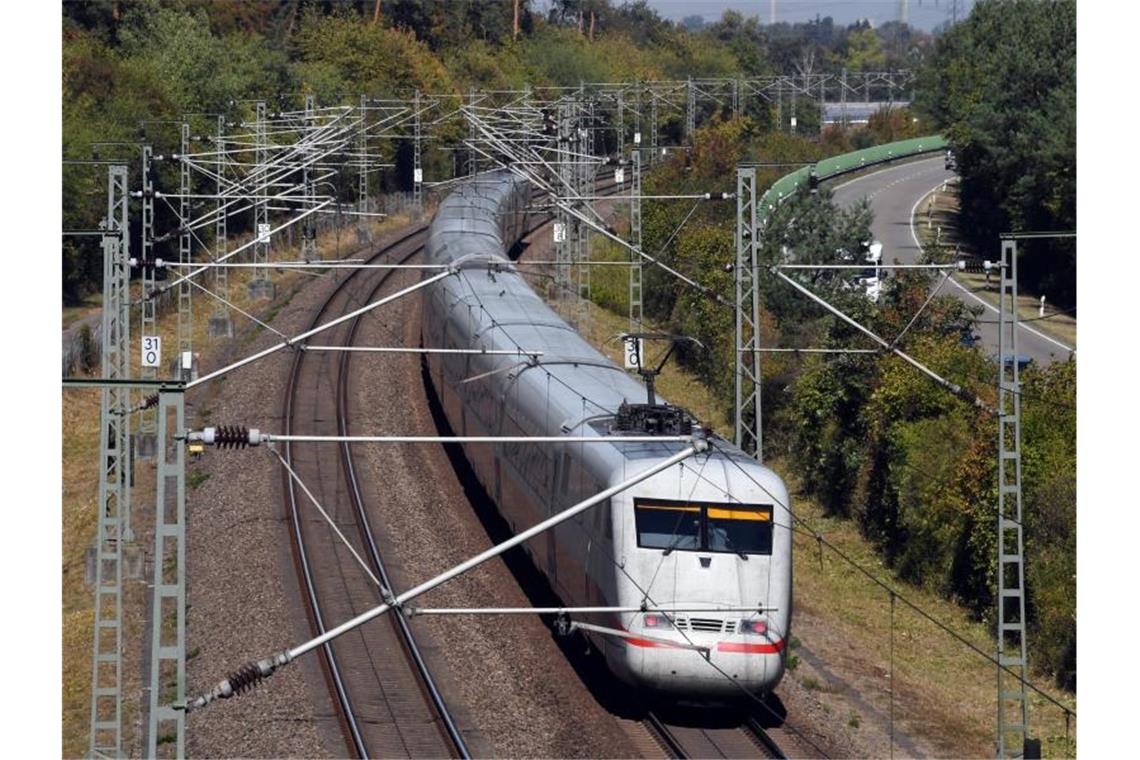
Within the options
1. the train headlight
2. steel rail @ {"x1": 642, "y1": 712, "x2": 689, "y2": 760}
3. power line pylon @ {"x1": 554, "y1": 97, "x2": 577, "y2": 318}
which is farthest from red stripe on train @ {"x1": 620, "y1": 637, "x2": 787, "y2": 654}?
power line pylon @ {"x1": 554, "y1": 97, "x2": 577, "y2": 318}

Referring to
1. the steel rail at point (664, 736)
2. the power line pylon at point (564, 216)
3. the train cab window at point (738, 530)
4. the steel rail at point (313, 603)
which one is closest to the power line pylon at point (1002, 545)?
the train cab window at point (738, 530)

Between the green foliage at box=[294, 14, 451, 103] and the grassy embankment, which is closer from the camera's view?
the grassy embankment

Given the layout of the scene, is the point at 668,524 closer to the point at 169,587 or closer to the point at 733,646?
the point at 733,646

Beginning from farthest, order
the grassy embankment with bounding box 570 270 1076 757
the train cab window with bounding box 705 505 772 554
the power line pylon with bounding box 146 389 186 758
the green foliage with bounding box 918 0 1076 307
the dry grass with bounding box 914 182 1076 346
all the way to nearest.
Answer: the green foliage with bounding box 918 0 1076 307 → the dry grass with bounding box 914 182 1076 346 → the grassy embankment with bounding box 570 270 1076 757 → the train cab window with bounding box 705 505 772 554 → the power line pylon with bounding box 146 389 186 758

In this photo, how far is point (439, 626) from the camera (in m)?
22.7

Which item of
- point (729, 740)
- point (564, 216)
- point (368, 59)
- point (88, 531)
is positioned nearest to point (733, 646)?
point (729, 740)

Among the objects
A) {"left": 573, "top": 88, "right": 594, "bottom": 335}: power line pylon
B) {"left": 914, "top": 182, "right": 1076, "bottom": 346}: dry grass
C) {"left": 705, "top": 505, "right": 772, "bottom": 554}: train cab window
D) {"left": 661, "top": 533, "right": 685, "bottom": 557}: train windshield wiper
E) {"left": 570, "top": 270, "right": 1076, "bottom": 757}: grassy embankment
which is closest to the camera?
{"left": 661, "top": 533, "right": 685, "bottom": 557}: train windshield wiper

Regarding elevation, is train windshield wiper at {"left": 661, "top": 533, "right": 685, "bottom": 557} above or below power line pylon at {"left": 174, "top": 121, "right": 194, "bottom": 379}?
below

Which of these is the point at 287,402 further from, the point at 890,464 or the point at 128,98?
the point at 128,98

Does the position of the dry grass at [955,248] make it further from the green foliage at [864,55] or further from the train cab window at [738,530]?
the green foliage at [864,55]

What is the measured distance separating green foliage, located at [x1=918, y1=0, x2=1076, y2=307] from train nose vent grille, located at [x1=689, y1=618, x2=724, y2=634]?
39.3 m

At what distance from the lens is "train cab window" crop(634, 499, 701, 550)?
1861 centimetres

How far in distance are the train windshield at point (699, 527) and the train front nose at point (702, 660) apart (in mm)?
799

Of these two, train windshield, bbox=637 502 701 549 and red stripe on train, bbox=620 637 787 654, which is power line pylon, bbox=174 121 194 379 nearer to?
train windshield, bbox=637 502 701 549
